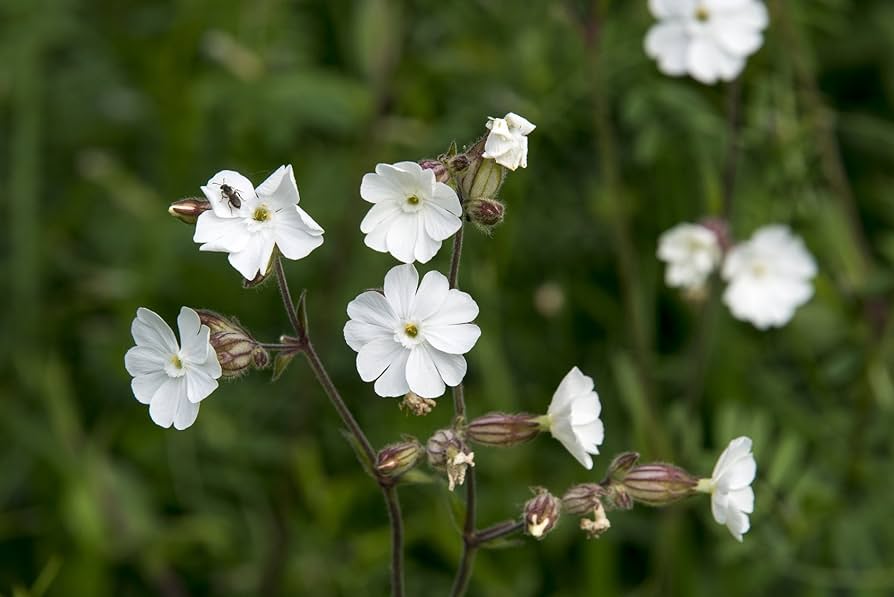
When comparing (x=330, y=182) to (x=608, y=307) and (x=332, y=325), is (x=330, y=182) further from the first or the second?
(x=608, y=307)

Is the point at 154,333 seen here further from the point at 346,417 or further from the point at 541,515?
the point at 541,515

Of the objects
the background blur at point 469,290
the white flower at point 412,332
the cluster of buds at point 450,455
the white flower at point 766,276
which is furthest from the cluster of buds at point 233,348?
the white flower at point 766,276

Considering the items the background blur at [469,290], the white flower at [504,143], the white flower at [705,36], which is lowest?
the background blur at [469,290]

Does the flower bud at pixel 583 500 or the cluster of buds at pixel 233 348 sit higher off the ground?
the cluster of buds at pixel 233 348

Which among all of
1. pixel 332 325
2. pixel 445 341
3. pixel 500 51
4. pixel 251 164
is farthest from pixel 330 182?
pixel 445 341

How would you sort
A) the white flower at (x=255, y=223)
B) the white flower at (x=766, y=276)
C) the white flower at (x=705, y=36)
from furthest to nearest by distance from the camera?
the white flower at (x=766, y=276) < the white flower at (x=705, y=36) < the white flower at (x=255, y=223)

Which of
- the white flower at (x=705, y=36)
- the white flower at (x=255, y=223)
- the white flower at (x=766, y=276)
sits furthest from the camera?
the white flower at (x=766, y=276)

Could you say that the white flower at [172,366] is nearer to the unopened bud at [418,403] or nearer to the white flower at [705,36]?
the unopened bud at [418,403]

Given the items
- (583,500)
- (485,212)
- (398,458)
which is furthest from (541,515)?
(485,212)
